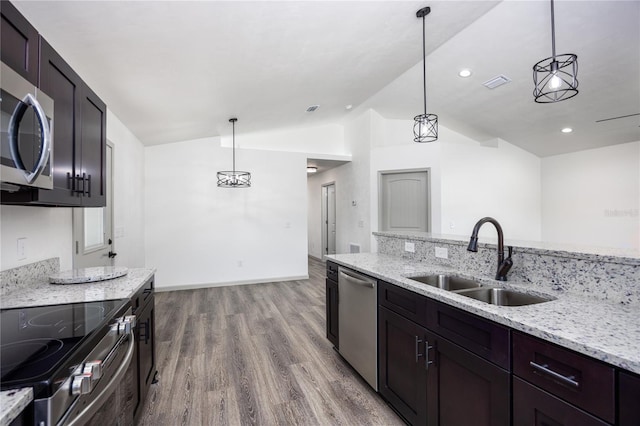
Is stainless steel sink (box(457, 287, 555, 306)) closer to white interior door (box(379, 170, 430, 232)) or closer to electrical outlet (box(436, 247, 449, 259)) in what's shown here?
electrical outlet (box(436, 247, 449, 259))

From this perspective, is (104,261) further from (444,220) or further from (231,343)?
(444,220)

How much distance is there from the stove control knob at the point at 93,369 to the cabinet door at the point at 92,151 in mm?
1139

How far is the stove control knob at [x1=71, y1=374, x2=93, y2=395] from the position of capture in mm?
882

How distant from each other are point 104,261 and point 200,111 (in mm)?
2062

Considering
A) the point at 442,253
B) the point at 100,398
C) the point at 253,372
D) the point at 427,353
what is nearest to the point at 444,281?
the point at 442,253

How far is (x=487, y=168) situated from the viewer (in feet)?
19.0

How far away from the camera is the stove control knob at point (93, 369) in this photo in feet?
3.11

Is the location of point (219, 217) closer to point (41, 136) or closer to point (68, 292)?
point (68, 292)

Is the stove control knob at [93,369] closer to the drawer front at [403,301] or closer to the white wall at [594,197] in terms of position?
the drawer front at [403,301]

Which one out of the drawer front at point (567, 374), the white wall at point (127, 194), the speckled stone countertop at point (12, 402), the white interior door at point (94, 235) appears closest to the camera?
the speckled stone countertop at point (12, 402)

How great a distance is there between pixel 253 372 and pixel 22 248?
1.85m

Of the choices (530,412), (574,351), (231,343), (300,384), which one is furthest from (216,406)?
(574,351)

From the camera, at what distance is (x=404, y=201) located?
18.7ft

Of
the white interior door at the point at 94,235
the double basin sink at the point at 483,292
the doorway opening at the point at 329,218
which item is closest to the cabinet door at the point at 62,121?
the white interior door at the point at 94,235
